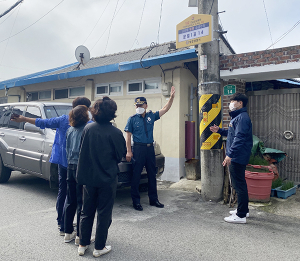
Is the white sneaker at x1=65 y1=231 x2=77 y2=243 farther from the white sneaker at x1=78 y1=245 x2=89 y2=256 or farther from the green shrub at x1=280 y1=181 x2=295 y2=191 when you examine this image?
the green shrub at x1=280 y1=181 x2=295 y2=191

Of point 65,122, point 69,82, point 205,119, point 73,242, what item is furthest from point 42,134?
point 69,82

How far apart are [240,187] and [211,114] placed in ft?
4.96

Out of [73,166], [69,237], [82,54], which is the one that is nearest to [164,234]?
[69,237]

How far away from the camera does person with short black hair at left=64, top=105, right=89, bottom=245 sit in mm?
3506

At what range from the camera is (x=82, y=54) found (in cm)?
1055

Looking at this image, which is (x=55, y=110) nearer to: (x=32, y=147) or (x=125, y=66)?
(x=32, y=147)

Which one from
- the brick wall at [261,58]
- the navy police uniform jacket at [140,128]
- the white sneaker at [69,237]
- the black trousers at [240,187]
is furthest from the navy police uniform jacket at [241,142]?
the white sneaker at [69,237]

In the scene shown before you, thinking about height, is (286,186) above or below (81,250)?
above

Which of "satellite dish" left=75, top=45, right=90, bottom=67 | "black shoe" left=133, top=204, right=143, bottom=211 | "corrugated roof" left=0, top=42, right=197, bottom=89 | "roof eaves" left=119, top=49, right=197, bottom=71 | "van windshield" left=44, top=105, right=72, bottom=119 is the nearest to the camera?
"black shoe" left=133, top=204, right=143, bottom=211

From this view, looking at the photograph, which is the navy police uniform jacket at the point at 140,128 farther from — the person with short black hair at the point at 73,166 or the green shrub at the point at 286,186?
the green shrub at the point at 286,186

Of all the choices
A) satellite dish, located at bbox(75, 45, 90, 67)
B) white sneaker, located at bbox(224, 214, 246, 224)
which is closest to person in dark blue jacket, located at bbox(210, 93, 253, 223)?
white sneaker, located at bbox(224, 214, 246, 224)

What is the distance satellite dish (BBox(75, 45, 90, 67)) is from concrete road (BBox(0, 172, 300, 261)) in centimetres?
634

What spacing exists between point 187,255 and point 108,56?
10956 mm

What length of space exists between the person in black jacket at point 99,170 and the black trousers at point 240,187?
80.9 inches
